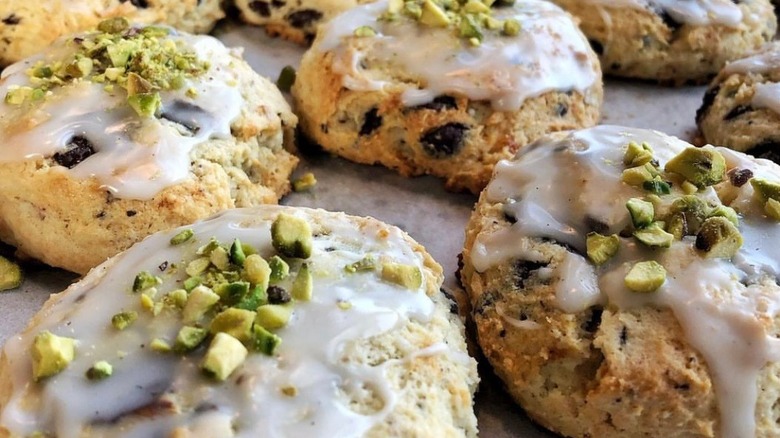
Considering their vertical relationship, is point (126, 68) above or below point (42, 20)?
above

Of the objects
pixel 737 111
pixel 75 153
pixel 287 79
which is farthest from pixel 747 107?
pixel 75 153

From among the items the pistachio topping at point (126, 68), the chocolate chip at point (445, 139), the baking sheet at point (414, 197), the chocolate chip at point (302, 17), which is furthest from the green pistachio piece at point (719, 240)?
the chocolate chip at point (302, 17)

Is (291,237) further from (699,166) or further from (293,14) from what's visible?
(293,14)

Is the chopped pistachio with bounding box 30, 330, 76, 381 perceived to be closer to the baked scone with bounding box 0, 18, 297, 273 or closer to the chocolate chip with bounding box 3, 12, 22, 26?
the baked scone with bounding box 0, 18, 297, 273

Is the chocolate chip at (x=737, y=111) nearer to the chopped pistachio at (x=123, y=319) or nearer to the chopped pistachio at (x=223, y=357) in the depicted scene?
the chopped pistachio at (x=223, y=357)

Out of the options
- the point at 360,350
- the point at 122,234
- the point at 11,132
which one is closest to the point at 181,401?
the point at 360,350

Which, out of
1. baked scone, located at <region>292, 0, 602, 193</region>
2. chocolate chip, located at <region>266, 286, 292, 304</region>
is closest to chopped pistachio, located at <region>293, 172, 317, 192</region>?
baked scone, located at <region>292, 0, 602, 193</region>
